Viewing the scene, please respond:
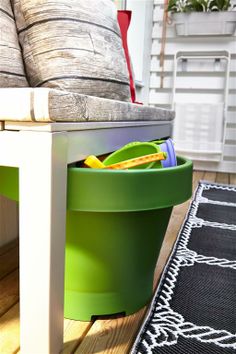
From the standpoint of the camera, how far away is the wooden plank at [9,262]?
2.87 ft

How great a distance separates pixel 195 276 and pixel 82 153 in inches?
19.9

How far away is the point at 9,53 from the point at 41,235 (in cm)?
48

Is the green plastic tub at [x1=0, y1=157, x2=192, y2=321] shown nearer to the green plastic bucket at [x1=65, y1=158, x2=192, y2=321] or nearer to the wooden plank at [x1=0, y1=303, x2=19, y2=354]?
the green plastic bucket at [x1=65, y1=158, x2=192, y2=321]

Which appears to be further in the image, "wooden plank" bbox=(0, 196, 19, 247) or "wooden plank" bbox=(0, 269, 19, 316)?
"wooden plank" bbox=(0, 196, 19, 247)

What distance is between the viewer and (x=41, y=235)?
1.57ft

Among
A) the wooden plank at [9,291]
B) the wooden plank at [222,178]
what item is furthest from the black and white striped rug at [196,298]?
the wooden plank at [222,178]

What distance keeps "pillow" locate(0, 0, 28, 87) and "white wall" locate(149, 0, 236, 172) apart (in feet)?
6.34

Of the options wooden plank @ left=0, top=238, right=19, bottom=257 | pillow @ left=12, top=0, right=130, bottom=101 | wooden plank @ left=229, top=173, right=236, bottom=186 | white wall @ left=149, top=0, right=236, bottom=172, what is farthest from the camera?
white wall @ left=149, top=0, right=236, bottom=172

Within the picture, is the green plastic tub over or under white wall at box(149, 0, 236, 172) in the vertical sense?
under

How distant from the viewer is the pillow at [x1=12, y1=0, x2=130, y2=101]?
2.76ft

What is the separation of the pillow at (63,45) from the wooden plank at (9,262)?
481mm

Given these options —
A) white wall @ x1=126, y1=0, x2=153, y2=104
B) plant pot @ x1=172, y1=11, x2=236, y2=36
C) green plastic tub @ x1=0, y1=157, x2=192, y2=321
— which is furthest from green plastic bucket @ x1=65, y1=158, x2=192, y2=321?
plant pot @ x1=172, y1=11, x2=236, y2=36

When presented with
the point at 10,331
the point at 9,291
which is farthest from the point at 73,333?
the point at 9,291

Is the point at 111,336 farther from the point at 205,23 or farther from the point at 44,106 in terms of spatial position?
the point at 205,23
